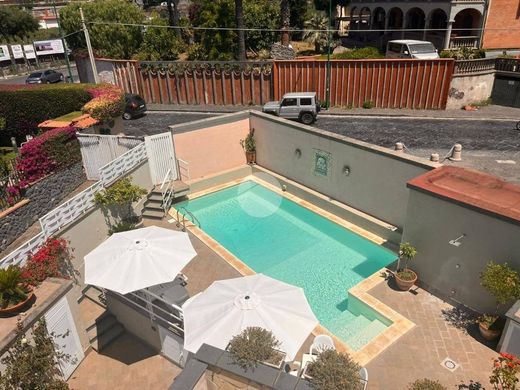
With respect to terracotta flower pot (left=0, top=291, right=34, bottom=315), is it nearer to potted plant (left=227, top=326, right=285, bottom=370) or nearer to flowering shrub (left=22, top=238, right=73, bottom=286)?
flowering shrub (left=22, top=238, right=73, bottom=286)

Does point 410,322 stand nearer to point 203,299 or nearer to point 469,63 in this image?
point 203,299

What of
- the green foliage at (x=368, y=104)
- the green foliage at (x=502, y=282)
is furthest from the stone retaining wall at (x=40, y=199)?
the green foliage at (x=368, y=104)

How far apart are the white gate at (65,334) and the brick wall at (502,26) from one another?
1666 inches

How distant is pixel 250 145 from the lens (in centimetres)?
2331

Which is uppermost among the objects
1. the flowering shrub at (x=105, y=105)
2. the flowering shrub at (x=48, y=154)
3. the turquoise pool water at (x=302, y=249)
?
the flowering shrub at (x=105, y=105)

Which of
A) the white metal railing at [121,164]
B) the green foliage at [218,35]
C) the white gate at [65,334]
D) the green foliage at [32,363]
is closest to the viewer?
the green foliage at [32,363]

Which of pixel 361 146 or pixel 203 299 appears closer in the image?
pixel 203 299

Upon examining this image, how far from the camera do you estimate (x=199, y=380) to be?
25.2ft

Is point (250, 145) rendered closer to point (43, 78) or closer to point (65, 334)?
point (65, 334)

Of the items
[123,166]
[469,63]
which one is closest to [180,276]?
[123,166]

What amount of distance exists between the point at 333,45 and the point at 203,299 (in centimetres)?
3730

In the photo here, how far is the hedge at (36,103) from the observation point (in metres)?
23.8

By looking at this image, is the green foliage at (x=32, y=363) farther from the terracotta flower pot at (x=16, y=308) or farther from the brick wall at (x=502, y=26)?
the brick wall at (x=502, y=26)

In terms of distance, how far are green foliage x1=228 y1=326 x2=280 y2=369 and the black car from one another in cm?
2310
